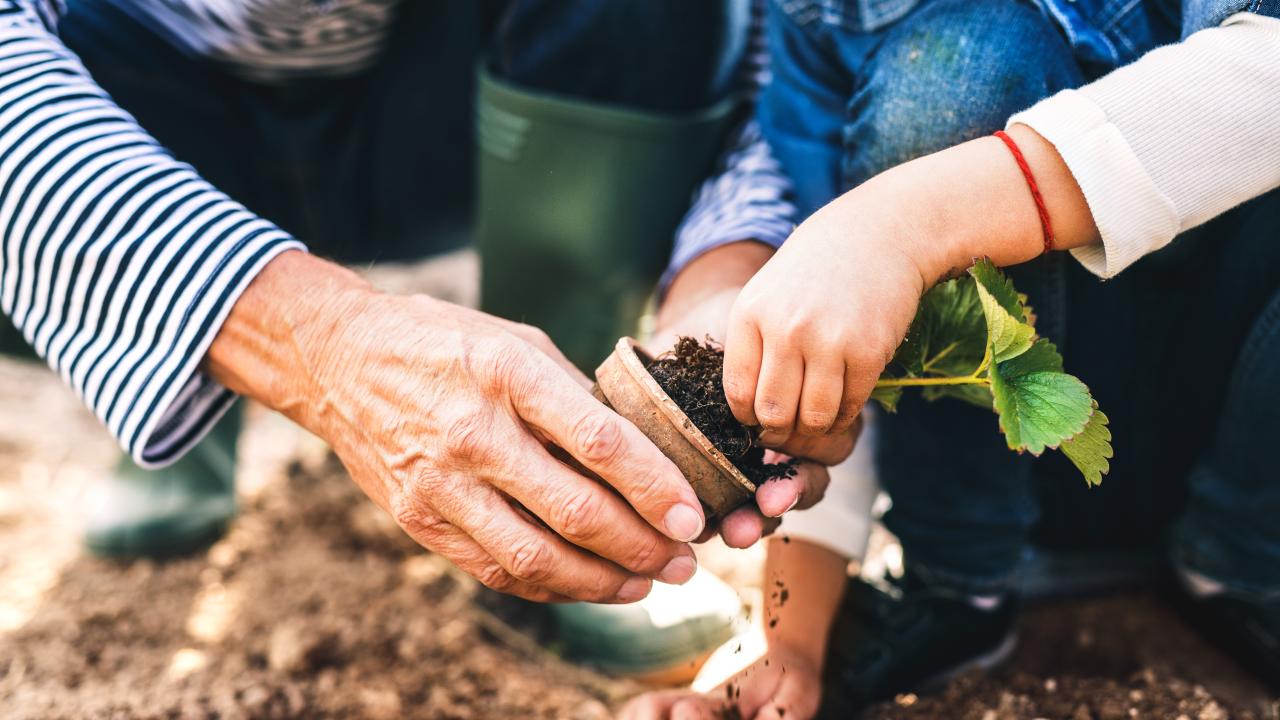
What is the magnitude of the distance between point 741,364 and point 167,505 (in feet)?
5.37

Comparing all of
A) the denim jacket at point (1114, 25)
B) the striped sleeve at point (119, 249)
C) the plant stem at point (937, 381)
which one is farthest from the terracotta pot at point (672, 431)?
the denim jacket at point (1114, 25)

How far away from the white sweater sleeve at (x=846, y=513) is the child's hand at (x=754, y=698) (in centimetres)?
24

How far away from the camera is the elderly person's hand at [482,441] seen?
3.72 feet

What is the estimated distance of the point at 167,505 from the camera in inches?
84.1

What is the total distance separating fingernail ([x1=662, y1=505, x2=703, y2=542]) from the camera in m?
1.12

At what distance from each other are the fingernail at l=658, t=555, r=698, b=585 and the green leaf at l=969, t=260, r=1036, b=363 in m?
0.48

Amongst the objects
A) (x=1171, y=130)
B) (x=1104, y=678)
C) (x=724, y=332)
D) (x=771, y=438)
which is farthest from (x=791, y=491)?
(x=1104, y=678)

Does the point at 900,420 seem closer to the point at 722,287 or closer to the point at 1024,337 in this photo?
the point at 722,287

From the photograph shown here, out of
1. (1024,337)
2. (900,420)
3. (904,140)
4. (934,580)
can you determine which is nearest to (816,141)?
(904,140)

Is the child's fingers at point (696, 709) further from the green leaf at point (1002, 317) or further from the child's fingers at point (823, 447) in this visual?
the green leaf at point (1002, 317)

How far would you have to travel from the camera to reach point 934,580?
1669 mm

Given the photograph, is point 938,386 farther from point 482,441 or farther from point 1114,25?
point 482,441

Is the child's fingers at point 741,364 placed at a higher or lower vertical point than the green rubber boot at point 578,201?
higher

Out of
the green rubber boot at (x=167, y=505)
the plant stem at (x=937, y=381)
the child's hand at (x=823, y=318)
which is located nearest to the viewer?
the child's hand at (x=823, y=318)
